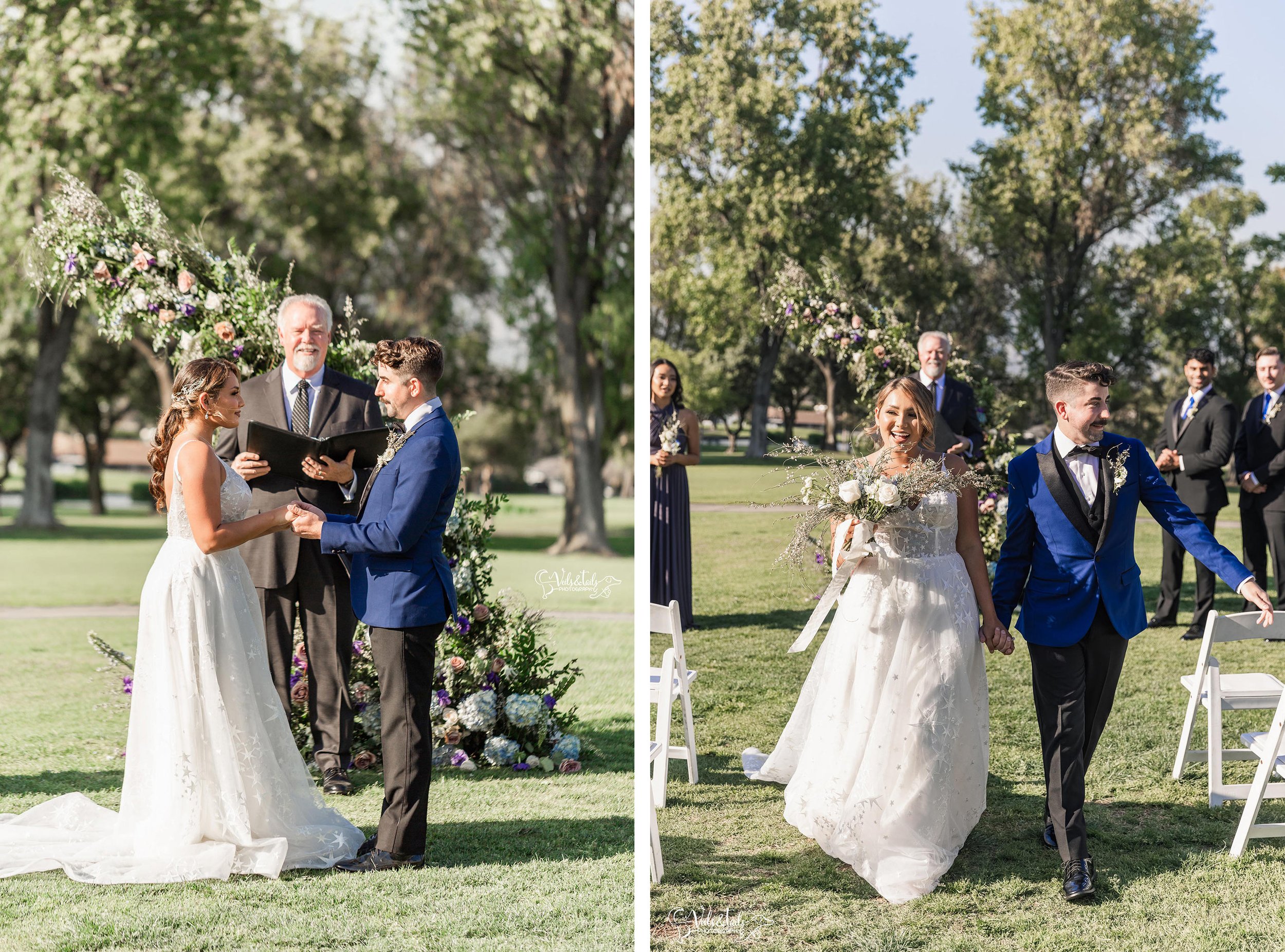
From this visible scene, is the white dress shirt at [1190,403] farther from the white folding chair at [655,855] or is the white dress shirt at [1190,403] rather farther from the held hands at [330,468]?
the held hands at [330,468]

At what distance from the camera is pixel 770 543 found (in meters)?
5.22

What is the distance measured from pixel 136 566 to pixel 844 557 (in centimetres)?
1664

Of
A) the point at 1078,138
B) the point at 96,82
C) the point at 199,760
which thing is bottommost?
the point at 199,760

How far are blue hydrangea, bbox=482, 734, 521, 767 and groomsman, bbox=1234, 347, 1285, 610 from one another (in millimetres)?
4004

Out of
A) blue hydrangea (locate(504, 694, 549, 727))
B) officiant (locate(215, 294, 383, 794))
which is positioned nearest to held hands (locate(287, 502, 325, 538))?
officiant (locate(215, 294, 383, 794))

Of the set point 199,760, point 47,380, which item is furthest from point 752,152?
point 47,380

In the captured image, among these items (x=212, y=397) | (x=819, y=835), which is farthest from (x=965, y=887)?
(x=212, y=397)

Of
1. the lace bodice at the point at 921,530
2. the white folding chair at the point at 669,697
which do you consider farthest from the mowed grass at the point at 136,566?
the lace bodice at the point at 921,530

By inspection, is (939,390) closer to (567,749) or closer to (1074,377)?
(1074,377)

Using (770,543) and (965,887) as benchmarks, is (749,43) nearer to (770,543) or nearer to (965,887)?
(770,543)

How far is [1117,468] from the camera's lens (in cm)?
392

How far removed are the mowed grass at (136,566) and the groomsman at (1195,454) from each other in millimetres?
6574
